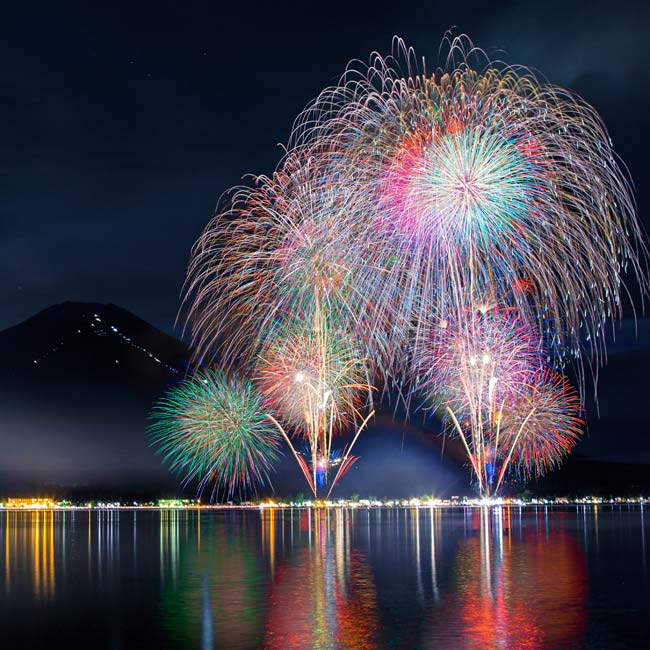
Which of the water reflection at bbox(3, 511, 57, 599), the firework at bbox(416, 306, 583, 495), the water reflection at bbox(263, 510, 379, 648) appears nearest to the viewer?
the water reflection at bbox(263, 510, 379, 648)

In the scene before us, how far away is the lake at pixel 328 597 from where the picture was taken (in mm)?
18312

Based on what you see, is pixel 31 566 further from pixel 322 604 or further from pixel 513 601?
pixel 513 601

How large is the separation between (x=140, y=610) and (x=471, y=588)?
28.8 feet

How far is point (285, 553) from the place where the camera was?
39344mm

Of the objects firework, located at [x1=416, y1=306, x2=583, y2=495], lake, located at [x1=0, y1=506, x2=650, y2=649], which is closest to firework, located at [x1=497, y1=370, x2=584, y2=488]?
firework, located at [x1=416, y1=306, x2=583, y2=495]

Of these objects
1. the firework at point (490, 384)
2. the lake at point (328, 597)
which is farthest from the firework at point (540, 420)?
the lake at point (328, 597)

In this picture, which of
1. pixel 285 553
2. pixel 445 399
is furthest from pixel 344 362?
pixel 285 553

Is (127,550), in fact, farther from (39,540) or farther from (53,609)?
(53,609)

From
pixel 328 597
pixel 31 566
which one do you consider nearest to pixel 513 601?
pixel 328 597

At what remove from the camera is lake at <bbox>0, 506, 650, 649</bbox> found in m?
18.3

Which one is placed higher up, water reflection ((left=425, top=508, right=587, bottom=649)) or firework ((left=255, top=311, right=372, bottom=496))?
firework ((left=255, top=311, right=372, bottom=496))

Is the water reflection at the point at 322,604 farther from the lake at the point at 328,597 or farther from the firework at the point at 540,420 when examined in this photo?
the firework at the point at 540,420

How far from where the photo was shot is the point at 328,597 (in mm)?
23844

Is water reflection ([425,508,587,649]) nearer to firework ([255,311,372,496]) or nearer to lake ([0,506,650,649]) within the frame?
lake ([0,506,650,649])
